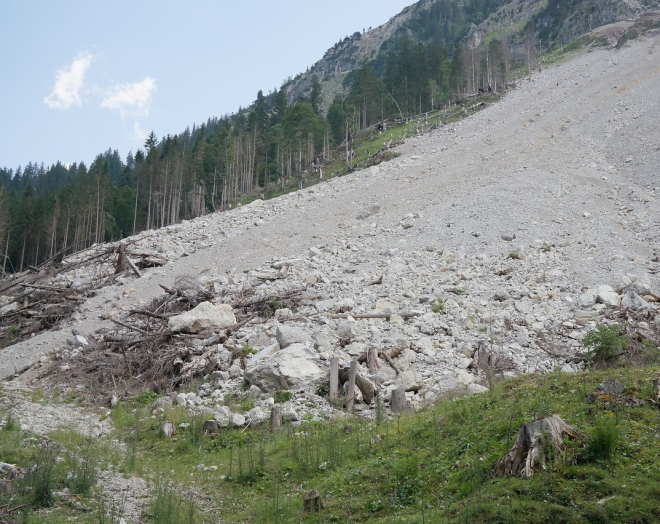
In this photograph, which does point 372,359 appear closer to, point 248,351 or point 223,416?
point 248,351

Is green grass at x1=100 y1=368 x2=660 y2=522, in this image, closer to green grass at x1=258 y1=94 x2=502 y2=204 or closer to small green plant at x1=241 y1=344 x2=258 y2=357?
small green plant at x1=241 y1=344 x2=258 y2=357

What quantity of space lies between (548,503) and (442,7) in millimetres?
154908

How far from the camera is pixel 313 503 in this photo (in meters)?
6.61

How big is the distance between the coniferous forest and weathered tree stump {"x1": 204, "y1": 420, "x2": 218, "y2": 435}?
43.9 meters

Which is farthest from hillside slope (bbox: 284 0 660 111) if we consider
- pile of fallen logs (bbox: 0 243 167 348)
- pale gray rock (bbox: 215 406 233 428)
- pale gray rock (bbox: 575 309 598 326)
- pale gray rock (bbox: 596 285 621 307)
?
pale gray rock (bbox: 215 406 233 428)

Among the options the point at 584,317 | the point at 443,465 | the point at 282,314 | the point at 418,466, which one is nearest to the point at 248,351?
the point at 282,314

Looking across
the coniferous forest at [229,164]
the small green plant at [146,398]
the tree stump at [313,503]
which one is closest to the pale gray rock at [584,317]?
the tree stump at [313,503]

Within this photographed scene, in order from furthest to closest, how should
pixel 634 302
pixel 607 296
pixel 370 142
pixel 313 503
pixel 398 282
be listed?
1. pixel 370 142
2. pixel 398 282
3. pixel 607 296
4. pixel 634 302
5. pixel 313 503

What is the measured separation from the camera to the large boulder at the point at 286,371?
11.7 metres

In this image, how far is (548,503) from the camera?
207 inches

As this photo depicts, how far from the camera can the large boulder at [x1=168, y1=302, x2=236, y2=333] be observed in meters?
15.1

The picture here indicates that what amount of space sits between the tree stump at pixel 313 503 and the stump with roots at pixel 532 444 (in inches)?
83.2

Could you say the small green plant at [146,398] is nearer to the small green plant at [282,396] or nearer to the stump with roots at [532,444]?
the small green plant at [282,396]

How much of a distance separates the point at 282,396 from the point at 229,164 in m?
55.4
